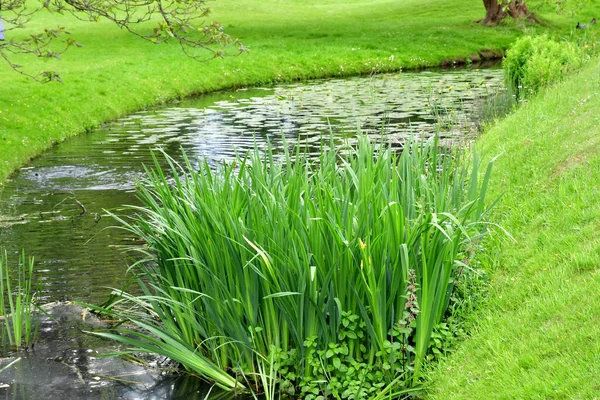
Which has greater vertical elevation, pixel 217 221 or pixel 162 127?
pixel 217 221

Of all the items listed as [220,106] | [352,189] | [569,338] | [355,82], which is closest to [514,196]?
[352,189]

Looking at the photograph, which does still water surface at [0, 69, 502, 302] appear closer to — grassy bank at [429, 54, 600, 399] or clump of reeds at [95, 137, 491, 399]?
clump of reeds at [95, 137, 491, 399]

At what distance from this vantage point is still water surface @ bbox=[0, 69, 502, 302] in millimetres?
10578

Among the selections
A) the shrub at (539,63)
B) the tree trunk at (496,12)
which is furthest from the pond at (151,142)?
the tree trunk at (496,12)

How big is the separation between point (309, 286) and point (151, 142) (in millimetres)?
13944

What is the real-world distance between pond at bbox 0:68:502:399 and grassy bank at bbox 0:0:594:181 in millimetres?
957

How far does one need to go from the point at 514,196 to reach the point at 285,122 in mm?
12912

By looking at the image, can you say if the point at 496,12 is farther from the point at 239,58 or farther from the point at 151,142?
the point at 151,142

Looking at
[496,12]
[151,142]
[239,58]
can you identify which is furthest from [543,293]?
[496,12]

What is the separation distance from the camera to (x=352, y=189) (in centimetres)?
750

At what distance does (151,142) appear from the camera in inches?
766

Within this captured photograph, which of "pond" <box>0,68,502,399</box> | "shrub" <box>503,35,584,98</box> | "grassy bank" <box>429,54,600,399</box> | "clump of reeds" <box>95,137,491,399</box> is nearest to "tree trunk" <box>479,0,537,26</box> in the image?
"pond" <box>0,68,502,399</box>

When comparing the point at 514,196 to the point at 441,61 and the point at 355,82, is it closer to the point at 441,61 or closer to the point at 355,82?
the point at 355,82

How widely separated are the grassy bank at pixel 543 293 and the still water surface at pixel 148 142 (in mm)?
1563
